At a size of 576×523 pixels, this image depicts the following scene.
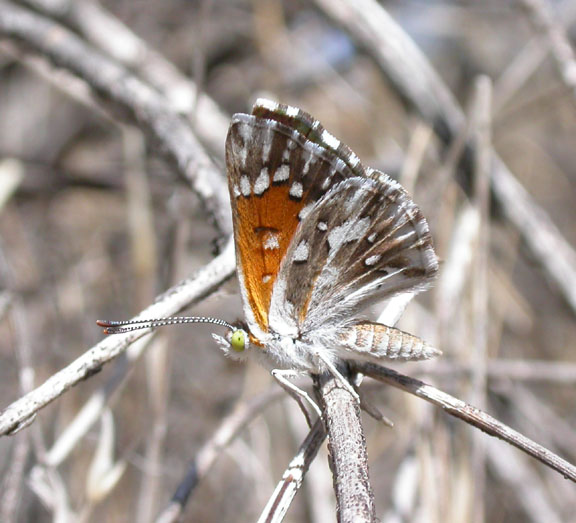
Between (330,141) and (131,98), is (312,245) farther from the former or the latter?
(131,98)

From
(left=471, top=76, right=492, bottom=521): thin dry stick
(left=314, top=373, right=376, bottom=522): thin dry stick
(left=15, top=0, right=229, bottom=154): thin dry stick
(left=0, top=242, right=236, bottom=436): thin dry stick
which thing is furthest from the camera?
(left=15, top=0, right=229, bottom=154): thin dry stick

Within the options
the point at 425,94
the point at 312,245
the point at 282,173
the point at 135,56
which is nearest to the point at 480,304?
the point at 312,245

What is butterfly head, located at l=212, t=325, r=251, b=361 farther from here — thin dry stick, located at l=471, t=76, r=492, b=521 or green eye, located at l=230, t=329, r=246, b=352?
thin dry stick, located at l=471, t=76, r=492, b=521

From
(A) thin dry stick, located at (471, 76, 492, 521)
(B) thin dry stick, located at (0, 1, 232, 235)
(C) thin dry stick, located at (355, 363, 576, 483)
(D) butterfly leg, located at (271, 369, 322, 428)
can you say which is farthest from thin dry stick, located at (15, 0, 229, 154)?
(C) thin dry stick, located at (355, 363, 576, 483)

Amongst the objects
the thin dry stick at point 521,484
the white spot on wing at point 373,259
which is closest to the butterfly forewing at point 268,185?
the white spot on wing at point 373,259

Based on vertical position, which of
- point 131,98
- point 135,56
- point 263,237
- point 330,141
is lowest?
point 263,237

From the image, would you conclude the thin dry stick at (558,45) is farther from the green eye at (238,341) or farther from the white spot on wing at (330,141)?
the green eye at (238,341)

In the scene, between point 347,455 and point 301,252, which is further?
point 301,252
